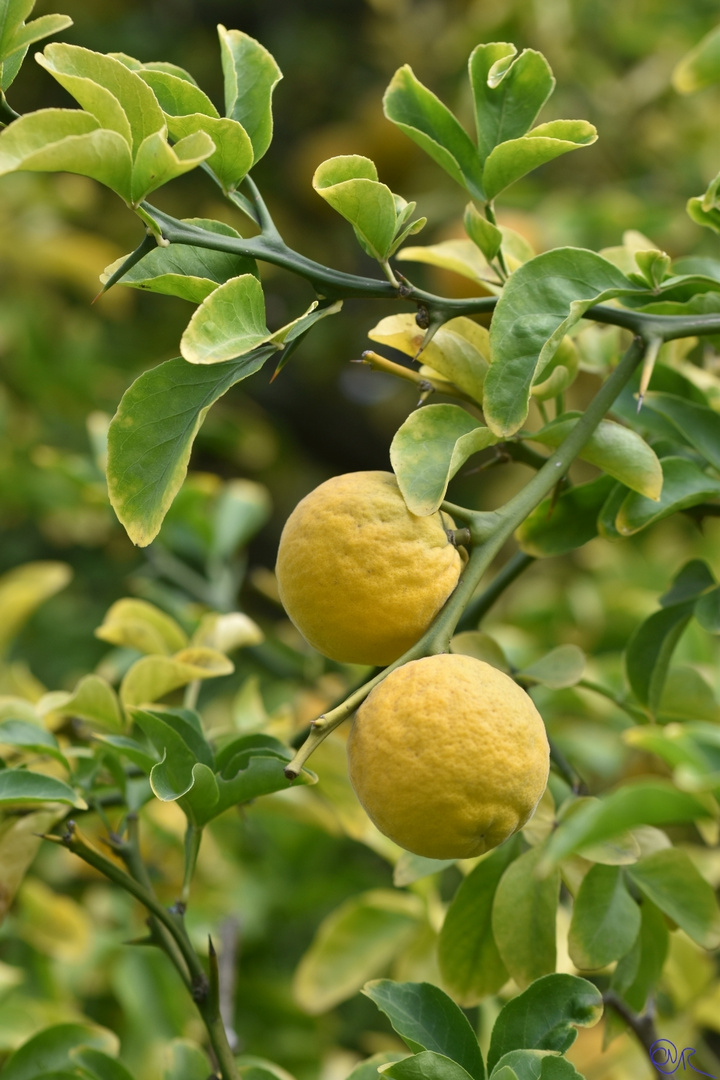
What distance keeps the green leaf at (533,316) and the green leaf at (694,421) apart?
0.15 m

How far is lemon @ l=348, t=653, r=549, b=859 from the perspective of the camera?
488 mm

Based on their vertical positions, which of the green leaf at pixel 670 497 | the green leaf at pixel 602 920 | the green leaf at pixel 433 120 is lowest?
Answer: the green leaf at pixel 602 920

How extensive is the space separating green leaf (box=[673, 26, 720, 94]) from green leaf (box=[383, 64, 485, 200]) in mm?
354

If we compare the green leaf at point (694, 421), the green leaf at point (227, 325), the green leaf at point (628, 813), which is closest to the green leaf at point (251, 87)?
the green leaf at point (227, 325)

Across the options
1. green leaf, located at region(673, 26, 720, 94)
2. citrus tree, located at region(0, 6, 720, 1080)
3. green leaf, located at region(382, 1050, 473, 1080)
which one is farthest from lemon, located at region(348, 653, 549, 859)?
green leaf, located at region(673, 26, 720, 94)

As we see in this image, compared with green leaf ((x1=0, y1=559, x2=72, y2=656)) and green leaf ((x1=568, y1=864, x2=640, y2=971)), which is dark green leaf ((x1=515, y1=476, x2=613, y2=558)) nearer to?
green leaf ((x1=568, y1=864, x2=640, y2=971))

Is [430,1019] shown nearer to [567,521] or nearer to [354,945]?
[567,521]

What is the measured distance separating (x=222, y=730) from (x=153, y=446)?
417 mm

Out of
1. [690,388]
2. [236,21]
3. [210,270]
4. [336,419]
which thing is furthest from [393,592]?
[236,21]

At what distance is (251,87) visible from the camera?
63cm

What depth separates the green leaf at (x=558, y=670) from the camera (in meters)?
0.67

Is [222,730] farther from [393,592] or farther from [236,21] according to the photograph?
[236,21]

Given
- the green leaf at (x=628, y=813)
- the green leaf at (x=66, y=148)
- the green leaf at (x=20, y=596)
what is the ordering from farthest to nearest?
the green leaf at (x=20, y=596)
the green leaf at (x=66, y=148)
the green leaf at (x=628, y=813)

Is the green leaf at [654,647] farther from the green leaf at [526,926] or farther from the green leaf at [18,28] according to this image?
the green leaf at [18,28]
